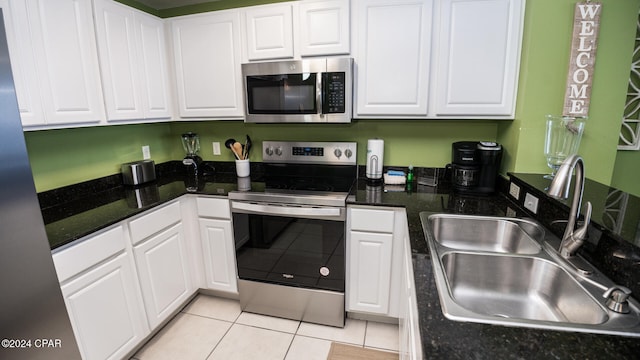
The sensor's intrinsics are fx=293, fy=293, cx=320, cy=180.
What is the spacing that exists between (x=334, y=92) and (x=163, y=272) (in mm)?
1605

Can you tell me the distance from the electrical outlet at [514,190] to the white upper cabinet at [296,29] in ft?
4.19

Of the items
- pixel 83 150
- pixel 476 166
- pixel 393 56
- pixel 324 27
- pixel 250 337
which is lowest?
pixel 250 337

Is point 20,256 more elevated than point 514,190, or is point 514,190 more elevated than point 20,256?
point 514,190

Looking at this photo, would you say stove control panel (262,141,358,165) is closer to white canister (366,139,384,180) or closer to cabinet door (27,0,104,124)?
white canister (366,139,384,180)

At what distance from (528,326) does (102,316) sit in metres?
1.86

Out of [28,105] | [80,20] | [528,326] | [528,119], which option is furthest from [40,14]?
[528,119]

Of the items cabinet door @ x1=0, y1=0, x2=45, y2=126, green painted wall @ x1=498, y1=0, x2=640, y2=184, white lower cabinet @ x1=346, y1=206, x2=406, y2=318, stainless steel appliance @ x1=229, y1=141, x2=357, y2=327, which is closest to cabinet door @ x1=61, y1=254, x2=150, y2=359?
stainless steel appliance @ x1=229, y1=141, x2=357, y2=327

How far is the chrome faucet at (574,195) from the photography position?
84 cm

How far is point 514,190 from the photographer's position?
1659mm

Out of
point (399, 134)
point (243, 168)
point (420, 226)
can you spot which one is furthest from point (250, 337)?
point (399, 134)

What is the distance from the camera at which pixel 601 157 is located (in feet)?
5.20

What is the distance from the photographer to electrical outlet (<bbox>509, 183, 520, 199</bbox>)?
5.28ft

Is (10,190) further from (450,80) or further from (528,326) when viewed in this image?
(450,80)

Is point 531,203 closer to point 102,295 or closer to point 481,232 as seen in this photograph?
point 481,232
